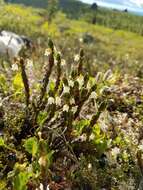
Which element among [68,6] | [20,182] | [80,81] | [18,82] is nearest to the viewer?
[20,182]

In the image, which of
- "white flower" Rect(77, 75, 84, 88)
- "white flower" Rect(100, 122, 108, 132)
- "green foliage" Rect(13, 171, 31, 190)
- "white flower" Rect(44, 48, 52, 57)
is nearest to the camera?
"green foliage" Rect(13, 171, 31, 190)

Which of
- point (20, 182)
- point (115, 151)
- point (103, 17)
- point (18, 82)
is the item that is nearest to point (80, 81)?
point (115, 151)

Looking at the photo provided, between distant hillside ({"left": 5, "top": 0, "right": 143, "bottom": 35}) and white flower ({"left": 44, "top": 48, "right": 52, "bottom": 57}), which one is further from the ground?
white flower ({"left": 44, "top": 48, "right": 52, "bottom": 57})

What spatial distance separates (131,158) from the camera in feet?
14.7

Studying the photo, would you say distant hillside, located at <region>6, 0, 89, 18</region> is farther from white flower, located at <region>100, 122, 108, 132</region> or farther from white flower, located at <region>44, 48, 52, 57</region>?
white flower, located at <region>44, 48, 52, 57</region>

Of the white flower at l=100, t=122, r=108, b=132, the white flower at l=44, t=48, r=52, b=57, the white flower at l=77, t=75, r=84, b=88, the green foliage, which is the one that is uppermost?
the white flower at l=44, t=48, r=52, b=57

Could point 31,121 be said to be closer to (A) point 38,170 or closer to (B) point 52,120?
(B) point 52,120

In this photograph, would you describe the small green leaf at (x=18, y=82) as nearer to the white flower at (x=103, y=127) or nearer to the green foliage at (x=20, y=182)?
the white flower at (x=103, y=127)

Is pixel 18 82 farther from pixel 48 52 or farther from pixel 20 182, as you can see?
pixel 20 182

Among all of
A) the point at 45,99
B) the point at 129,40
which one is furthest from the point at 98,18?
the point at 45,99

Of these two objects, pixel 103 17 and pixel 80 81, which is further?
pixel 103 17

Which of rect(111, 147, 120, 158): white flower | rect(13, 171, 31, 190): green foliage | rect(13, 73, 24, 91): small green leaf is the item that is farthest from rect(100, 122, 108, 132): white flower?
rect(13, 171, 31, 190): green foliage

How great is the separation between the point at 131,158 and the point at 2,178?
3.95 ft

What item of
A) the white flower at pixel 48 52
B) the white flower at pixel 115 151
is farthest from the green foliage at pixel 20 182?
the white flower at pixel 48 52
